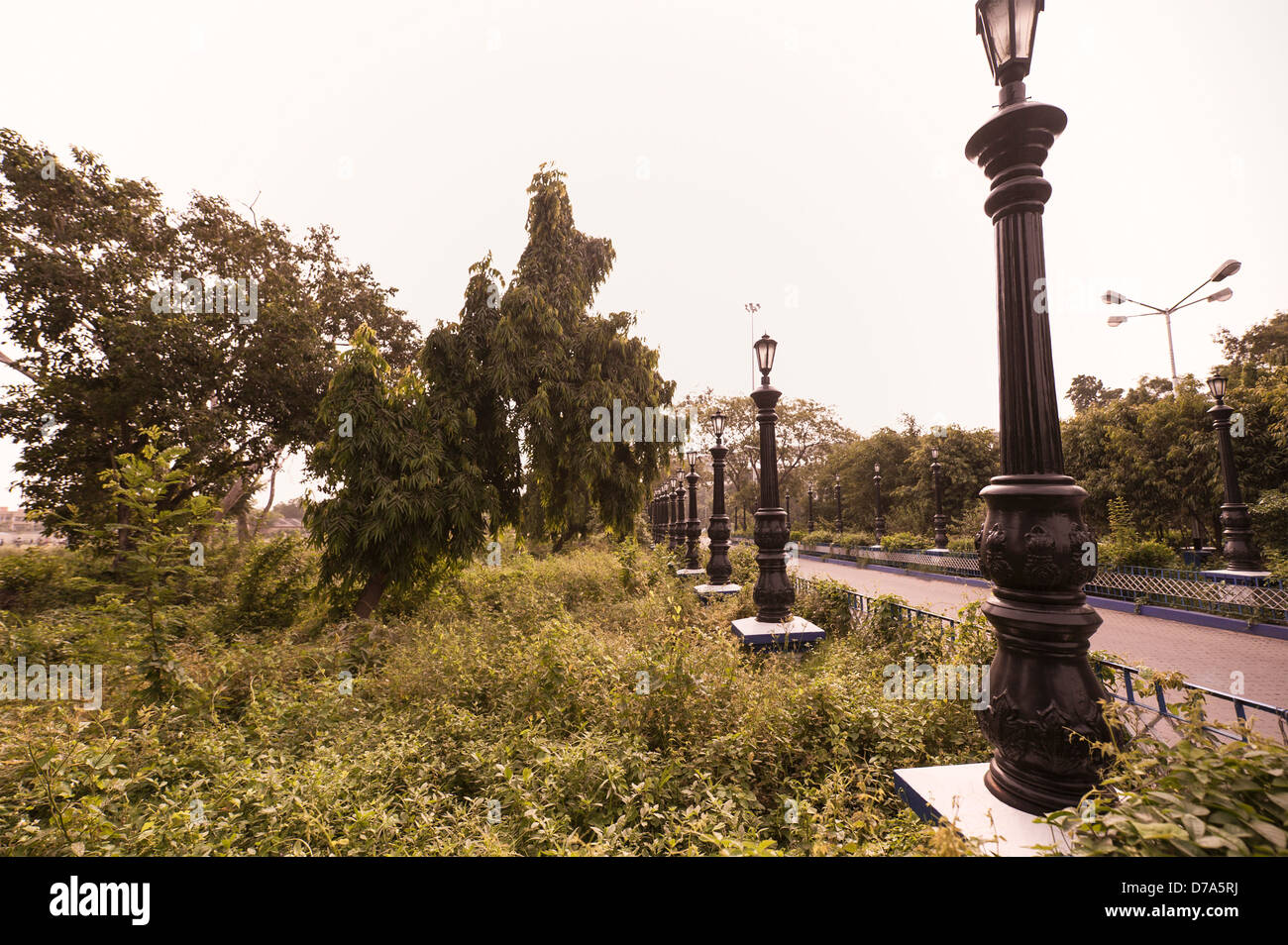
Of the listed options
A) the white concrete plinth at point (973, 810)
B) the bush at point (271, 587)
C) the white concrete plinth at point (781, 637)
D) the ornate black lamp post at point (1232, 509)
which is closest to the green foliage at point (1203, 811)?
the white concrete plinth at point (973, 810)

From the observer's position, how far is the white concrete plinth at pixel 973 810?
198cm

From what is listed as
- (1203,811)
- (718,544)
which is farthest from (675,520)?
(1203,811)

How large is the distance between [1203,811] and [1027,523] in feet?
3.94

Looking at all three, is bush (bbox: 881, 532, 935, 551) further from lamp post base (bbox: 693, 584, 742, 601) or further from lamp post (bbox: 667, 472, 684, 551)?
lamp post base (bbox: 693, 584, 742, 601)

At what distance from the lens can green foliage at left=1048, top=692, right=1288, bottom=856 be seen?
1.26 m

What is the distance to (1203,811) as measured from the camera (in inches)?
52.1

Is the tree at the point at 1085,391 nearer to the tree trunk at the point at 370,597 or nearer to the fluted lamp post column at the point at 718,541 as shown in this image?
the fluted lamp post column at the point at 718,541

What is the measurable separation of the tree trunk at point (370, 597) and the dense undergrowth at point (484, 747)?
227 centimetres

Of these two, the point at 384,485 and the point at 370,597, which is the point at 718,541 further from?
the point at 370,597

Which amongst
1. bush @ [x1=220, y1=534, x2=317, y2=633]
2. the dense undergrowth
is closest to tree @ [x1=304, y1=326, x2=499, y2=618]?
bush @ [x1=220, y1=534, x2=317, y2=633]
